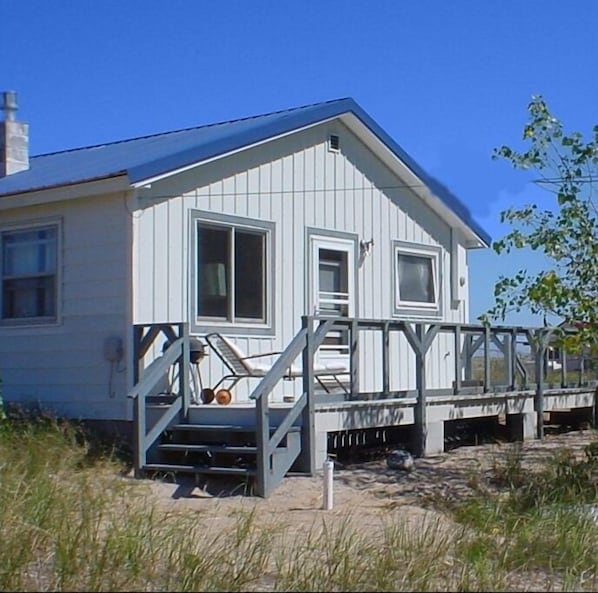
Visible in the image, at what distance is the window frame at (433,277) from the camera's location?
15820 mm

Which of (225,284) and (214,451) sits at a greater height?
(225,284)

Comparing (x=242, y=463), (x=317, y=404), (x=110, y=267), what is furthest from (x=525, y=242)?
(x=110, y=267)

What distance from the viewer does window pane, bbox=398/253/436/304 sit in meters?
16.0

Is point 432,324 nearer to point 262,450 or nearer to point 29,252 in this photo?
point 262,450

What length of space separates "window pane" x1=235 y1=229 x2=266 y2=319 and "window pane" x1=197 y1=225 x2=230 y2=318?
7.2 inches

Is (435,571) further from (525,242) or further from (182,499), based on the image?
(525,242)

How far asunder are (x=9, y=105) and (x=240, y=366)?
577 centimetres

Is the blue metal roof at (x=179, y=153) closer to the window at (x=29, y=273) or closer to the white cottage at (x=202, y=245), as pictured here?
the white cottage at (x=202, y=245)

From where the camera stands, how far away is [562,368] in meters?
16.3

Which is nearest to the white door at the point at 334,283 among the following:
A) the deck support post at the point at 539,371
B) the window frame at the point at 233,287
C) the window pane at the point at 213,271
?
the window frame at the point at 233,287

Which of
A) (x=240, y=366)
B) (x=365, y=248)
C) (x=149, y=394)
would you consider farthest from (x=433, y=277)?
(x=149, y=394)

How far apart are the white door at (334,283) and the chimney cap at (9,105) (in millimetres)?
4592

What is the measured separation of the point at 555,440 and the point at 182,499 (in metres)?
6.75

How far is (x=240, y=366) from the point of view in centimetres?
1240
